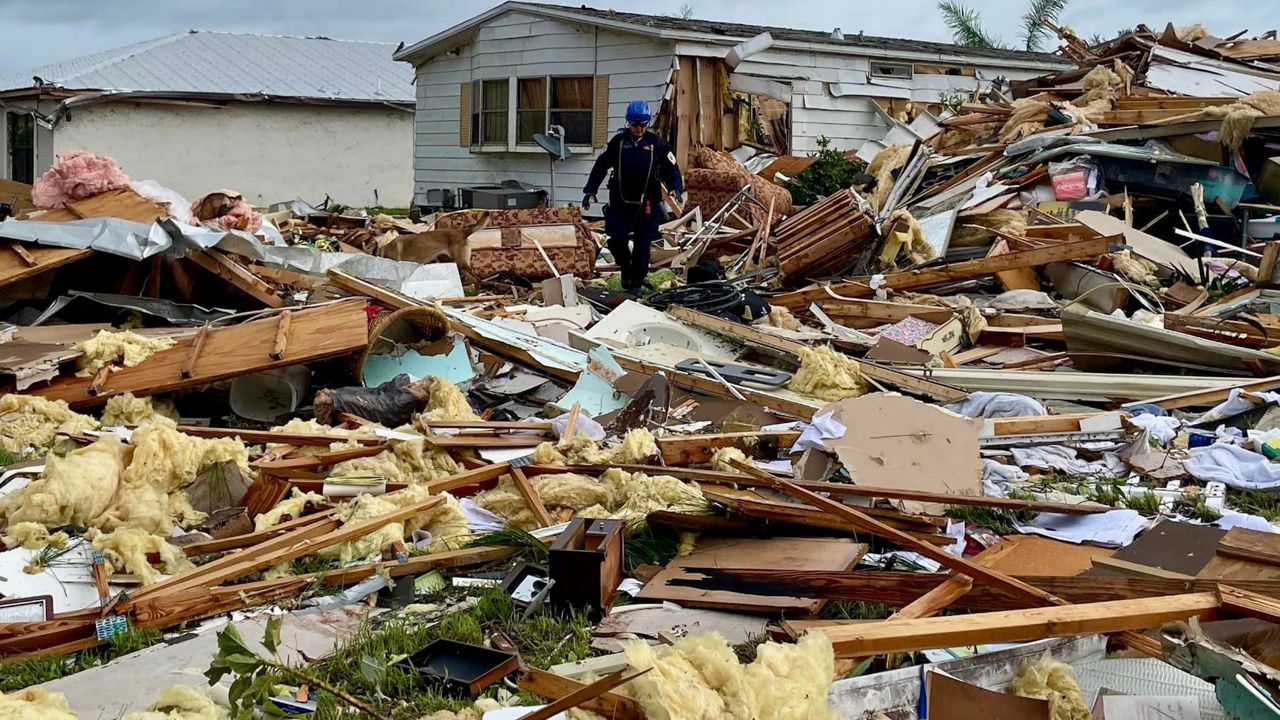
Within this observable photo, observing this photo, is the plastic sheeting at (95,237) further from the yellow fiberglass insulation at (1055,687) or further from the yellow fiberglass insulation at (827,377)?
the yellow fiberglass insulation at (1055,687)

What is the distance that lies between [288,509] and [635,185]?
697 cm

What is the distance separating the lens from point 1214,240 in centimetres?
1150

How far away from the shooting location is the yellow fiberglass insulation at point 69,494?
5043 mm

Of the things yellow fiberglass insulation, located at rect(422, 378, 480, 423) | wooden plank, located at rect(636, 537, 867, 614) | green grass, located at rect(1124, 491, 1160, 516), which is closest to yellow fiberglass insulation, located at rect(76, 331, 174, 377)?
yellow fiberglass insulation, located at rect(422, 378, 480, 423)

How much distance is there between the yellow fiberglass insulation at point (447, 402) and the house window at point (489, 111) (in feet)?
40.6

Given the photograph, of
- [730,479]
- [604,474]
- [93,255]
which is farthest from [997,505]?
[93,255]

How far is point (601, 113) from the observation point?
17.7 meters

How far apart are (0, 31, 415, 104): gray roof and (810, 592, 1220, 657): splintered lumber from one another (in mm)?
21690

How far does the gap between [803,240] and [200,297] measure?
19.6 feet

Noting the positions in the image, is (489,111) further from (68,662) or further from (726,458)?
(68,662)

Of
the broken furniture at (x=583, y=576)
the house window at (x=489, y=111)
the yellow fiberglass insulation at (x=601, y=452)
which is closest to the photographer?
the broken furniture at (x=583, y=576)

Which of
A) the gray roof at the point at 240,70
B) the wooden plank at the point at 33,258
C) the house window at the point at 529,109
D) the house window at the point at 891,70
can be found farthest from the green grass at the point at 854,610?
the gray roof at the point at 240,70

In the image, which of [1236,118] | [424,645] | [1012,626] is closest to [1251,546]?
[1012,626]

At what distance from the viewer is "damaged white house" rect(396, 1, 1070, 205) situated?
1692cm
